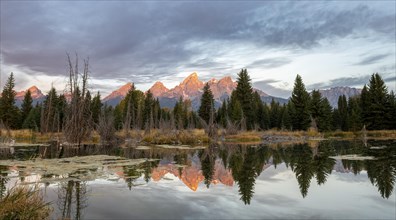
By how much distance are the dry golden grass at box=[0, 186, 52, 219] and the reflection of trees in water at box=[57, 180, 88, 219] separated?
0.52 m

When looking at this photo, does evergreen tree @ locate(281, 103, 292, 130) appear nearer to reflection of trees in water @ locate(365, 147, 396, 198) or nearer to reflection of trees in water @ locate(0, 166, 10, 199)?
reflection of trees in water @ locate(365, 147, 396, 198)

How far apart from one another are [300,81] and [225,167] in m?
47.3

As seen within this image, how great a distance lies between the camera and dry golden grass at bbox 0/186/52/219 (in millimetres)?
4881

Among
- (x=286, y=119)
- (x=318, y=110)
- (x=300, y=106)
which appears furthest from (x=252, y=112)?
(x=286, y=119)

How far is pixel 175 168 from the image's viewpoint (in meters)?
12.9

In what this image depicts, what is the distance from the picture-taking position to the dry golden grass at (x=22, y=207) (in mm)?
4881

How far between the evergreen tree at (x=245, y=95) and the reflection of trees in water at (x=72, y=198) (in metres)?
50.1

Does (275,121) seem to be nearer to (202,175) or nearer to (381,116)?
(381,116)

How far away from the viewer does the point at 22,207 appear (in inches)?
203

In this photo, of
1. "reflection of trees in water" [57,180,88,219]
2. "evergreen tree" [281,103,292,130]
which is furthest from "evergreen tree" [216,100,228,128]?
"reflection of trees in water" [57,180,88,219]

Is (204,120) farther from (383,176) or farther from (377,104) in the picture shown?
(383,176)

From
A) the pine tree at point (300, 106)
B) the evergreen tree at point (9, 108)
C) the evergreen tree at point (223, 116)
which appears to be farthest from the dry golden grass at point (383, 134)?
the evergreen tree at point (9, 108)

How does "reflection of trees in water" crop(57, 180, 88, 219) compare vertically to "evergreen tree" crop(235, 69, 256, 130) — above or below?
below

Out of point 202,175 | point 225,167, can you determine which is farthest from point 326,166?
point 202,175
